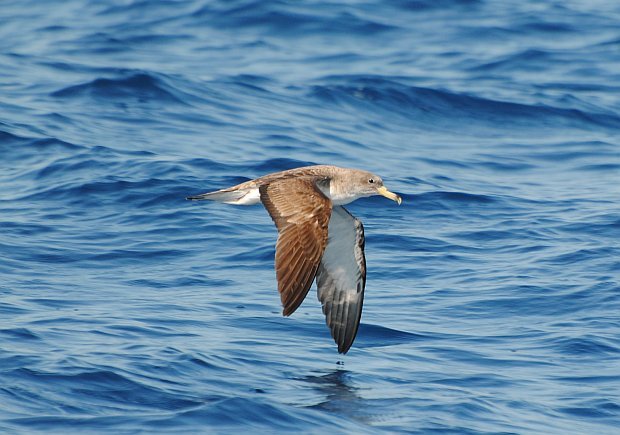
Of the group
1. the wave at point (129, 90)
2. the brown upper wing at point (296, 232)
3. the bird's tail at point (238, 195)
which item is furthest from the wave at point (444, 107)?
the brown upper wing at point (296, 232)

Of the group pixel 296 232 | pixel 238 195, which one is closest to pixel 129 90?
pixel 238 195

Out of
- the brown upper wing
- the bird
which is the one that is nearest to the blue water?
the bird

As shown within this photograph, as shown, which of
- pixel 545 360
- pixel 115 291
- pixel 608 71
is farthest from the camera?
pixel 608 71

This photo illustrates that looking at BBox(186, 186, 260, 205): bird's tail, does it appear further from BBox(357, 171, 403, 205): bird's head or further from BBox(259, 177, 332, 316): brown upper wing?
BBox(357, 171, 403, 205): bird's head

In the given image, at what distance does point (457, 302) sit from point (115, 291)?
314 centimetres

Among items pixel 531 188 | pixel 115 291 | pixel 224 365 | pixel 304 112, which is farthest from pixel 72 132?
pixel 224 365

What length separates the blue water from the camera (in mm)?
8258

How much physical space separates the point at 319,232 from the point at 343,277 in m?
1.74

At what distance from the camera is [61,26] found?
20.6m

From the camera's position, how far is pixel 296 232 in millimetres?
7957

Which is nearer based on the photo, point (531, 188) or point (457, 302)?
point (457, 302)

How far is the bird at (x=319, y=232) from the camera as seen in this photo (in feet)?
25.6

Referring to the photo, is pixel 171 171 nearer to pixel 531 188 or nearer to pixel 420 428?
pixel 531 188

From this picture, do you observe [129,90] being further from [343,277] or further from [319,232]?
[319,232]
